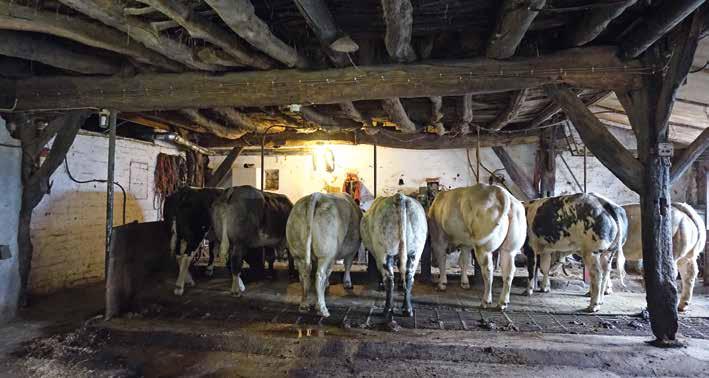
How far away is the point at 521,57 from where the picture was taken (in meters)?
3.71

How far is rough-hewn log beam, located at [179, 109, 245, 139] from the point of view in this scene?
19.3 feet

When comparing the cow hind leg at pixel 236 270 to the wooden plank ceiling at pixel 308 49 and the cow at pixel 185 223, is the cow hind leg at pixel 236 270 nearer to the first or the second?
the cow at pixel 185 223

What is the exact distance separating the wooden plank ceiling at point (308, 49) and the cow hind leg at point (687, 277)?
2.27 metres

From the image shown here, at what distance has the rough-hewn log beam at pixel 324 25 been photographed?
279cm

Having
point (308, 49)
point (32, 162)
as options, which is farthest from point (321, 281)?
point (32, 162)

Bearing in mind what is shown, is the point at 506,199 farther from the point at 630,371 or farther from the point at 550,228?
the point at 630,371

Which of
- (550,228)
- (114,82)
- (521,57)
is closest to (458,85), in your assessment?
(521,57)

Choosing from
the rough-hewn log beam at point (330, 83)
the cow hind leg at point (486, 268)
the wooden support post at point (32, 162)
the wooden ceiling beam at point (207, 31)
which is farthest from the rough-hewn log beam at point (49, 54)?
the cow hind leg at point (486, 268)

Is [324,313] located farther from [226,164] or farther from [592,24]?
[226,164]

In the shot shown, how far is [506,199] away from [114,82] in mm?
4752

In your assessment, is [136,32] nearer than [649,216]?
Yes

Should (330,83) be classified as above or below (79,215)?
above

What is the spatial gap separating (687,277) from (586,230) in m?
1.46

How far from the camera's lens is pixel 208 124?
6512 millimetres
